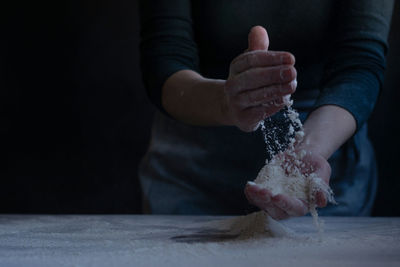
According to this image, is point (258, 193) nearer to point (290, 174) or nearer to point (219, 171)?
point (290, 174)

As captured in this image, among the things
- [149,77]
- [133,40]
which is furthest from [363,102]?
[133,40]

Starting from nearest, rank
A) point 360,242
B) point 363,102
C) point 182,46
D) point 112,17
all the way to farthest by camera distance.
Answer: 1. point 360,242
2. point 363,102
3. point 182,46
4. point 112,17

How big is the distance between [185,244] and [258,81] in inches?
8.4

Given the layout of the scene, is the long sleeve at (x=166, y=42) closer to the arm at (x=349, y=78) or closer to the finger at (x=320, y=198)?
the arm at (x=349, y=78)

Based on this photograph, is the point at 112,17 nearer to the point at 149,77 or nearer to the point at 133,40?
the point at 133,40

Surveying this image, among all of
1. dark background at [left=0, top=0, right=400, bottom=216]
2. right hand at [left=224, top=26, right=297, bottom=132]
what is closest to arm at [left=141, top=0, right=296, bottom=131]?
right hand at [left=224, top=26, right=297, bottom=132]

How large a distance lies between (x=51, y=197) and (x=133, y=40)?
0.57m

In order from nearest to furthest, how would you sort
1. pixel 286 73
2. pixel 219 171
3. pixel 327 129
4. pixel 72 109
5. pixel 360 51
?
pixel 286 73 < pixel 327 129 < pixel 360 51 < pixel 219 171 < pixel 72 109

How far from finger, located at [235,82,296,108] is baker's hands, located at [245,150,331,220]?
0.34 ft

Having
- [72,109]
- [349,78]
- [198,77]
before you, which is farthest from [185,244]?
[72,109]

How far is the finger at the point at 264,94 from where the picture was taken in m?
0.54

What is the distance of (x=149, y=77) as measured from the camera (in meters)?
0.89

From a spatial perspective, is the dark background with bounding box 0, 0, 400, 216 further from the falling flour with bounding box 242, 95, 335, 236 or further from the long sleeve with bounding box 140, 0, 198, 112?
the falling flour with bounding box 242, 95, 335, 236

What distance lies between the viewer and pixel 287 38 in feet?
2.87
